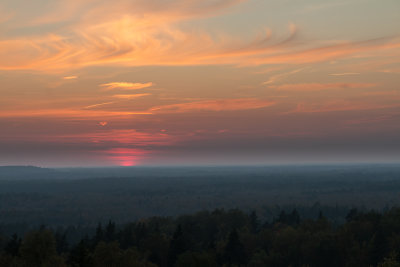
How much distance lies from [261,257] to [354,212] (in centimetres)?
3696

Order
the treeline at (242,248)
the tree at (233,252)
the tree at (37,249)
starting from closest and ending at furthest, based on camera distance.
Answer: the tree at (37,249), the treeline at (242,248), the tree at (233,252)

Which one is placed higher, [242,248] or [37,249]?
[37,249]

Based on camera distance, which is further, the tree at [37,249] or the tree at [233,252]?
the tree at [233,252]

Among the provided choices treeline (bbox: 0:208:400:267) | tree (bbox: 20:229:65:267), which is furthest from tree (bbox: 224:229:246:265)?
tree (bbox: 20:229:65:267)

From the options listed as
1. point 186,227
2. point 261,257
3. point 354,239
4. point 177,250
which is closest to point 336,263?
point 354,239

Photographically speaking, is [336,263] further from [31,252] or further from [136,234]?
[31,252]

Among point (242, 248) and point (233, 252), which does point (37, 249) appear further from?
point (242, 248)

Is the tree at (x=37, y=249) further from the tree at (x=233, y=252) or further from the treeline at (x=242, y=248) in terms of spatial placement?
the tree at (x=233, y=252)

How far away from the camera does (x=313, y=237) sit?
262 feet

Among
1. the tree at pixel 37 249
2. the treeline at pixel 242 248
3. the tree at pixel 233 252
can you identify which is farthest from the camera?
the tree at pixel 233 252

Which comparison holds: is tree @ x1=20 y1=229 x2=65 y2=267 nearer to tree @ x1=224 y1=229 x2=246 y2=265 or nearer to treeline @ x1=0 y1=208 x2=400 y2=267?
treeline @ x1=0 y1=208 x2=400 y2=267

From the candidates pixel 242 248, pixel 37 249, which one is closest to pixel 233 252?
pixel 242 248

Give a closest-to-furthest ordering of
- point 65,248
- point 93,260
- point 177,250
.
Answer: point 93,260 → point 177,250 → point 65,248

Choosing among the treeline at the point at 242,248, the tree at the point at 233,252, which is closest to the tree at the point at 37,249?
the treeline at the point at 242,248
